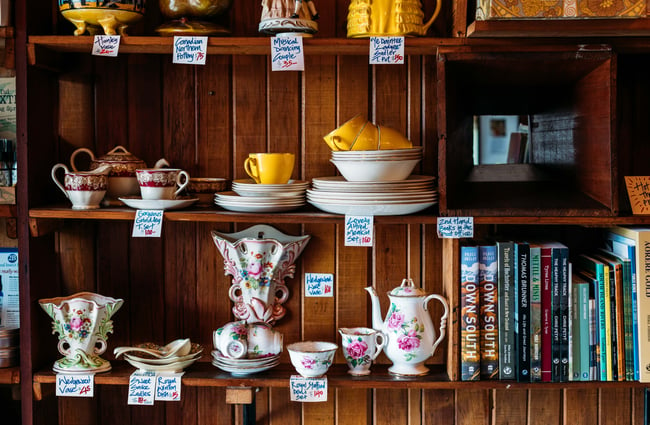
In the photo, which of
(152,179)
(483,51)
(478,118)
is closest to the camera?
(483,51)

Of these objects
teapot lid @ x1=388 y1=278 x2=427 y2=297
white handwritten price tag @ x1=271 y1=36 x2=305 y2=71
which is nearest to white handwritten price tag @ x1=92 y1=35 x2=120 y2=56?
white handwritten price tag @ x1=271 y1=36 x2=305 y2=71

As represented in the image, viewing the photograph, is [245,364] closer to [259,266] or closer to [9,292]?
[259,266]

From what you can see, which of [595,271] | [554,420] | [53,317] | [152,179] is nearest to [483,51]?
[595,271]

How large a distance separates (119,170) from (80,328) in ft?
1.29

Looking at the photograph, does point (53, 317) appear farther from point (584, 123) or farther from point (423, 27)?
point (584, 123)

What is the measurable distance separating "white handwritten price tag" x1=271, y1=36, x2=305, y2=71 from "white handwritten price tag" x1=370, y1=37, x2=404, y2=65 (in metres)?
0.16

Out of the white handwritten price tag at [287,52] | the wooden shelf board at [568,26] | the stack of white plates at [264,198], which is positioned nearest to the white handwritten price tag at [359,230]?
the stack of white plates at [264,198]

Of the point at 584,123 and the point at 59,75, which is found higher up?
the point at 59,75

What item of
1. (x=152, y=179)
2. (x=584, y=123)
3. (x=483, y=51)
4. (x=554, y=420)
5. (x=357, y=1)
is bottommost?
(x=554, y=420)

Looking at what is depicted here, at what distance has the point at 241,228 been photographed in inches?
76.1

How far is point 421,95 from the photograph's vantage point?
1883mm

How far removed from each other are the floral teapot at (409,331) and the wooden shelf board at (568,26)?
0.62 metres

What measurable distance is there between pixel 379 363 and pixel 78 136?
0.99 meters

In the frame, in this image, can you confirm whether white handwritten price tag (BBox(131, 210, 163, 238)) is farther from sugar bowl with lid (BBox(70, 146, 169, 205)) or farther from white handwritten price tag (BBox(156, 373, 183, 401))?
white handwritten price tag (BBox(156, 373, 183, 401))
